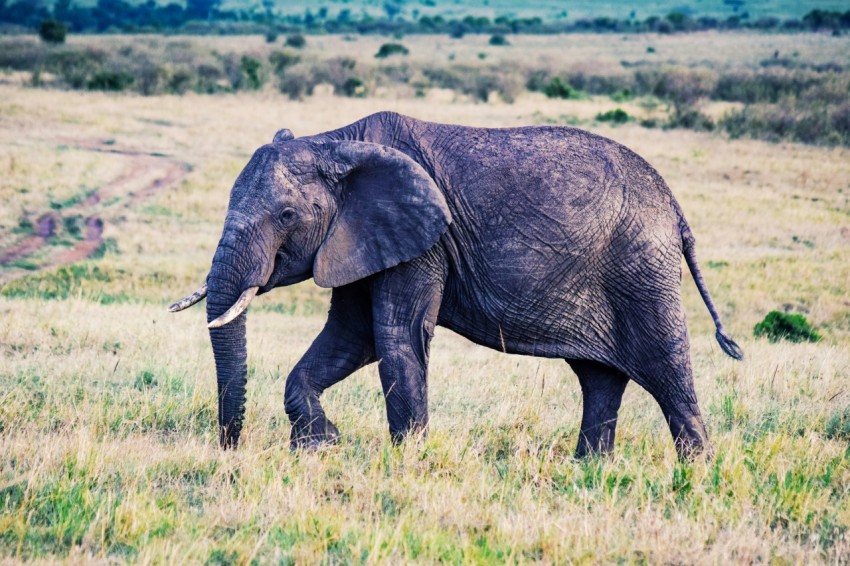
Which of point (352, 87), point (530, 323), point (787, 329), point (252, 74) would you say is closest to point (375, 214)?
point (530, 323)

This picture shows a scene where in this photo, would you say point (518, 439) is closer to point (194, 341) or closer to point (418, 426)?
point (418, 426)

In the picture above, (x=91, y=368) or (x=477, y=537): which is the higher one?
(x=477, y=537)

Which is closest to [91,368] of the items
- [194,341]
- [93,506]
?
[194,341]

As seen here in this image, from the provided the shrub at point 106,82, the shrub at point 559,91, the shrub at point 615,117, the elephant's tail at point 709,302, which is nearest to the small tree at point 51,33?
the shrub at point 106,82

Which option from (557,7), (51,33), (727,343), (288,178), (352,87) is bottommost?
(352,87)

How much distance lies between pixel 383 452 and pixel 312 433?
2.46 ft

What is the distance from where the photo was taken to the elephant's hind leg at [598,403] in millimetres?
7219

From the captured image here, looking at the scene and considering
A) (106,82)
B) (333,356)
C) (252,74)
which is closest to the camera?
(333,356)

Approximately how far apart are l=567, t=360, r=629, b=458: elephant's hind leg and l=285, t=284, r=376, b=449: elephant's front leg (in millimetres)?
1429

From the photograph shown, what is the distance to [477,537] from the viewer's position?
5.02 m

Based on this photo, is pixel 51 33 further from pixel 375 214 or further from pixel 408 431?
pixel 408 431

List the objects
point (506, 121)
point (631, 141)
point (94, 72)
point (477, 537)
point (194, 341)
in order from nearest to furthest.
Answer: point (477, 537) → point (194, 341) → point (631, 141) → point (506, 121) → point (94, 72)

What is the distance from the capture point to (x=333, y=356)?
695cm

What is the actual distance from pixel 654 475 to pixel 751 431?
80.1 inches
